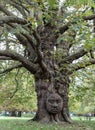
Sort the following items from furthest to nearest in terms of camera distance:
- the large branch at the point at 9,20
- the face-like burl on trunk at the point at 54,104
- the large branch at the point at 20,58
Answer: the face-like burl on trunk at the point at 54,104, the large branch at the point at 20,58, the large branch at the point at 9,20

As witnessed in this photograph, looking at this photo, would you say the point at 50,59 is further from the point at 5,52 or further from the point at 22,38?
the point at 5,52

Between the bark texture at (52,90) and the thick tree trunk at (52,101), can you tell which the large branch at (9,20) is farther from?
the thick tree trunk at (52,101)

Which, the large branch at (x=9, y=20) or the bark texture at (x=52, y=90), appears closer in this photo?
the large branch at (x=9, y=20)

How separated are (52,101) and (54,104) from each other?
0.16m

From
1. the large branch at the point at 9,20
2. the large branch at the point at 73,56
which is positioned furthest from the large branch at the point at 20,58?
the large branch at the point at 9,20

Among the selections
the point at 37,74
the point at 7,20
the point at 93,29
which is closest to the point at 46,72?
the point at 37,74

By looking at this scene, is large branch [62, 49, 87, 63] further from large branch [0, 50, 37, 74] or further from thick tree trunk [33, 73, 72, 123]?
large branch [0, 50, 37, 74]

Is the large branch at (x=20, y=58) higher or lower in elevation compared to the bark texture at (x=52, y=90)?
higher

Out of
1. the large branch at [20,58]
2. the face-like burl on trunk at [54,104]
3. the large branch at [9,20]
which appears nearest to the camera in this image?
the large branch at [9,20]

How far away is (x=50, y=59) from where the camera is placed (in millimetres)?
13844

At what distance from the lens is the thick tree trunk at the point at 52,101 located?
523 inches

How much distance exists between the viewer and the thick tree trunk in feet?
43.6

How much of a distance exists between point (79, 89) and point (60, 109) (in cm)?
373

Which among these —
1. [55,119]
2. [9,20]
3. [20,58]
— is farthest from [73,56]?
[9,20]
